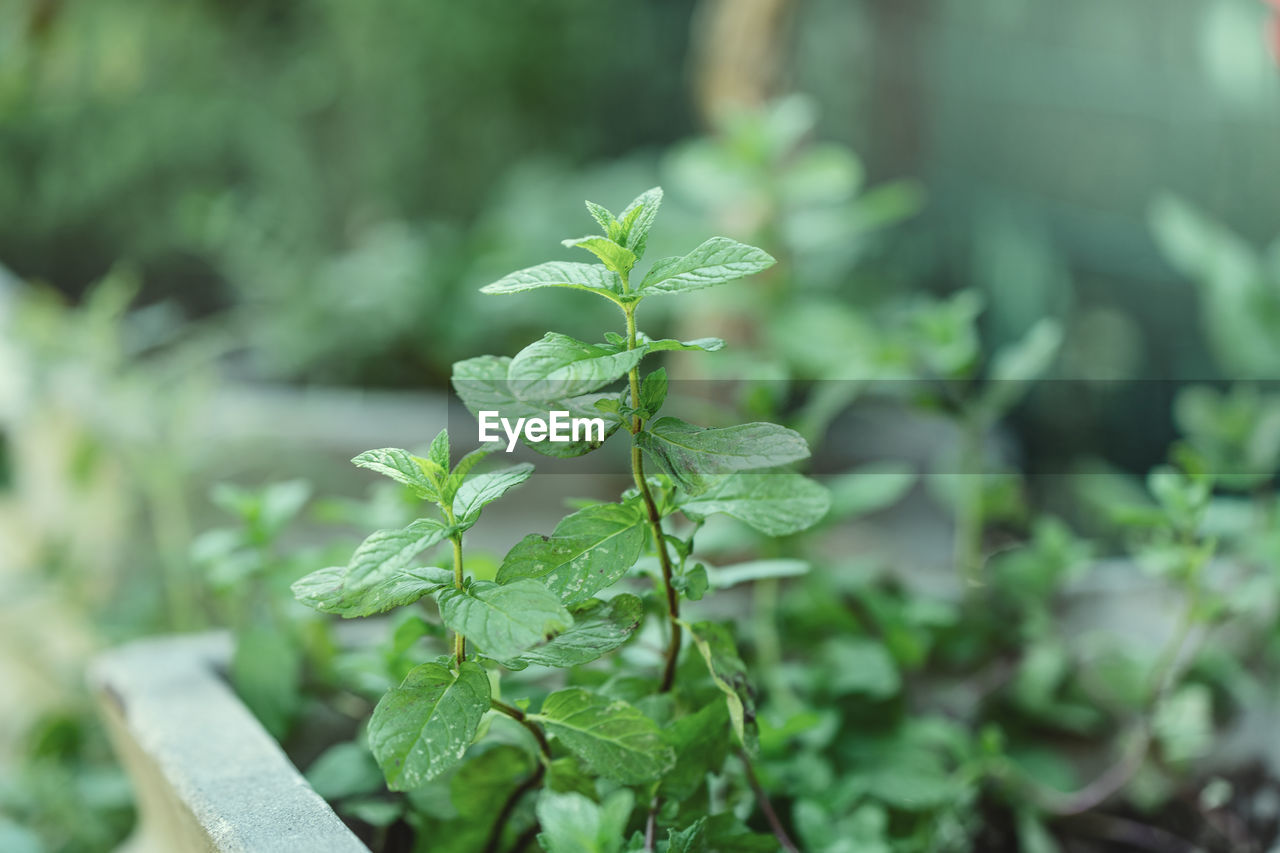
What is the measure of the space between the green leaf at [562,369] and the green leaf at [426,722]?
109 millimetres

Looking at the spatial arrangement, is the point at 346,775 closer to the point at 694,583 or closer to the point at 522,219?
the point at 694,583

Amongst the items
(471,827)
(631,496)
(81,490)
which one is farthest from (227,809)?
(81,490)

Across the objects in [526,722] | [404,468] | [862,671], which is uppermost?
[404,468]

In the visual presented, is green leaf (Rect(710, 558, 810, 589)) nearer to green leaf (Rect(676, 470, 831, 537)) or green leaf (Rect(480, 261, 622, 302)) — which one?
green leaf (Rect(676, 470, 831, 537))

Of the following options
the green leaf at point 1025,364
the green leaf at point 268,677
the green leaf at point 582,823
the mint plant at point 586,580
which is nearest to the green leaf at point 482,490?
the mint plant at point 586,580

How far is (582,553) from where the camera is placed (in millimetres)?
378

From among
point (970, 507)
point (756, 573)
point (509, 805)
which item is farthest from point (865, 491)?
point (509, 805)

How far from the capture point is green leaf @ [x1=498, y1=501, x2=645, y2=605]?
14.6 inches

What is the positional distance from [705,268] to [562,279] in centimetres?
5

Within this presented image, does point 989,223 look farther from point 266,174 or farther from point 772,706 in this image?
point 266,174

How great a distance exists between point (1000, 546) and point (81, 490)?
0.95 metres

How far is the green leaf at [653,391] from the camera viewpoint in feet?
1.27

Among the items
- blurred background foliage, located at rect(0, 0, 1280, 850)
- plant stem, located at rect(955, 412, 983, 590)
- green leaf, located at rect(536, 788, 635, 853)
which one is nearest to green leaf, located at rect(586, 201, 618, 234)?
green leaf, located at rect(536, 788, 635, 853)

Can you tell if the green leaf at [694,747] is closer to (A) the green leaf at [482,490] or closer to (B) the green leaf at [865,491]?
(A) the green leaf at [482,490]
